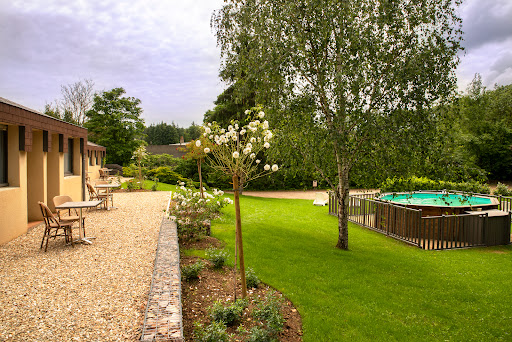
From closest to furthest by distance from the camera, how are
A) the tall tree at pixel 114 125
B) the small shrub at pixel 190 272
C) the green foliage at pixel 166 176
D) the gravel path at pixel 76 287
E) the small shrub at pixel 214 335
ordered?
the small shrub at pixel 214 335
the gravel path at pixel 76 287
the small shrub at pixel 190 272
the green foliage at pixel 166 176
the tall tree at pixel 114 125

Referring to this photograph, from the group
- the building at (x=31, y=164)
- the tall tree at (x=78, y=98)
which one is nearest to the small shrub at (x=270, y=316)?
the building at (x=31, y=164)

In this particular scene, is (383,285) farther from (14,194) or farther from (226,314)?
(14,194)

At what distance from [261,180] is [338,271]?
19443 mm

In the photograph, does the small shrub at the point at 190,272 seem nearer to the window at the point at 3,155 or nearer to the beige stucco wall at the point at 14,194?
the beige stucco wall at the point at 14,194

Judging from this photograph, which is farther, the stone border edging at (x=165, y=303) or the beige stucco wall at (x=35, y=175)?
the beige stucco wall at (x=35, y=175)

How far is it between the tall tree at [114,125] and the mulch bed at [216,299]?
30.6 meters

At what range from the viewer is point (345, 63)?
23.2ft

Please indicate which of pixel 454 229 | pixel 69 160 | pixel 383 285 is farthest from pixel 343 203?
pixel 69 160

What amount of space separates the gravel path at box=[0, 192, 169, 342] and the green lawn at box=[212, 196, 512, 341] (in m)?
2.13

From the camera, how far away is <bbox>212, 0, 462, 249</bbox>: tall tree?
21.8 ft

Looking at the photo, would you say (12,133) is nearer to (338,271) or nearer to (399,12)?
(338,271)

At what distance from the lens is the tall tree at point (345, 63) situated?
6.63 metres


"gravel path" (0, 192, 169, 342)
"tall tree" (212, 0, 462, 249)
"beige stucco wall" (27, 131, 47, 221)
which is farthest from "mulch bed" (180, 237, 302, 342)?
"beige stucco wall" (27, 131, 47, 221)

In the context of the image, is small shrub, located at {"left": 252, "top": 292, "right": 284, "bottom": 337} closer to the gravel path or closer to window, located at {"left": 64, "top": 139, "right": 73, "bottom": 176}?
the gravel path
